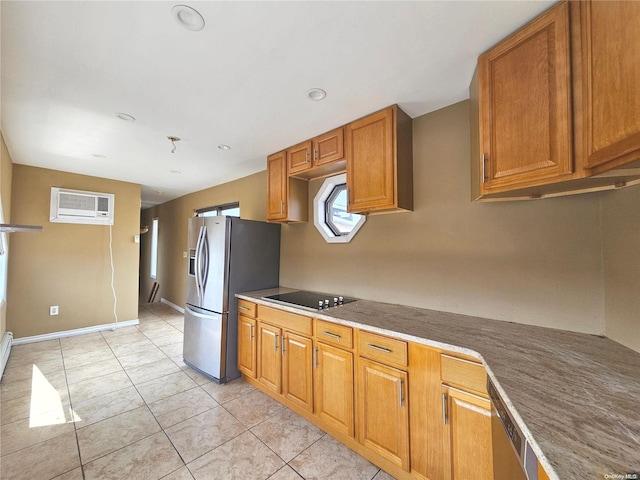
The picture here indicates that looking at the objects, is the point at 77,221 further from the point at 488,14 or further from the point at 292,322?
the point at 488,14

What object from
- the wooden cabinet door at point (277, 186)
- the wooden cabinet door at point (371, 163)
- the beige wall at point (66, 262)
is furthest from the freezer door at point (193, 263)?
the beige wall at point (66, 262)

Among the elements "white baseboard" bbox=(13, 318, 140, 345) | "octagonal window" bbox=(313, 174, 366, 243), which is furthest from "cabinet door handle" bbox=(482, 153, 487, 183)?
"white baseboard" bbox=(13, 318, 140, 345)

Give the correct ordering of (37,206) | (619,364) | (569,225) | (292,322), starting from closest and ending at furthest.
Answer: (619,364), (569,225), (292,322), (37,206)

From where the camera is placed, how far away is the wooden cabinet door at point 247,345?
2.51m

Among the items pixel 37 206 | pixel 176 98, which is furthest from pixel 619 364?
pixel 37 206

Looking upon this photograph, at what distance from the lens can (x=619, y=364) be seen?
1047 mm

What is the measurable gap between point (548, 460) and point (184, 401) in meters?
2.62

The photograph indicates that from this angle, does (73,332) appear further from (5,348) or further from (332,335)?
(332,335)

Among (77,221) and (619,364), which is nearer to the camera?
(619,364)

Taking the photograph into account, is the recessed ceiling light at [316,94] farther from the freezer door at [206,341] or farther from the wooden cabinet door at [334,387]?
the freezer door at [206,341]

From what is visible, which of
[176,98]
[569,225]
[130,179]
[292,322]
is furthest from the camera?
[130,179]

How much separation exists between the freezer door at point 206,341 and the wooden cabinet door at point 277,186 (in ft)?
3.93

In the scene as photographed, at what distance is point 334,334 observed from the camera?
181 cm

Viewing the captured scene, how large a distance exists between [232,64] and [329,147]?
1.05m
